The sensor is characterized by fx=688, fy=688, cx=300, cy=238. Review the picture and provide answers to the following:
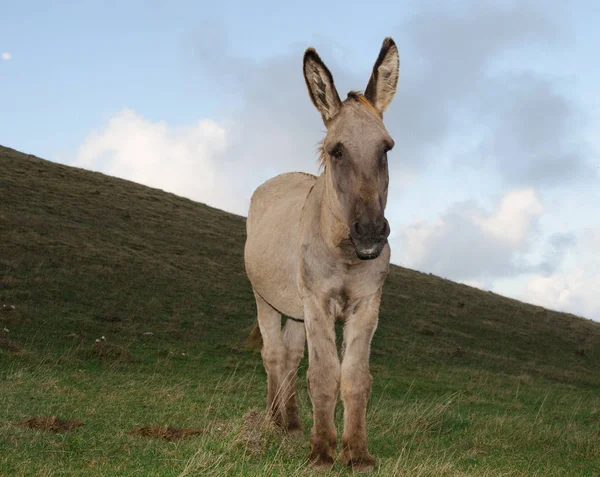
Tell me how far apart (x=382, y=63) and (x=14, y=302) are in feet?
64.1

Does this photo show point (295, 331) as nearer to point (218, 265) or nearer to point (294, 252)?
point (294, 252)

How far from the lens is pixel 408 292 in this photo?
133ft

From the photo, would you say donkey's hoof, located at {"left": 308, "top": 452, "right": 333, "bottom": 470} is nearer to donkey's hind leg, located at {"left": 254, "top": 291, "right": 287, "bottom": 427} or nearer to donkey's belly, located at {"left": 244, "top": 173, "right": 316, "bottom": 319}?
donkey's belly, located at {"left": 244, "top": 173, "right": 316, "bottom": 319}

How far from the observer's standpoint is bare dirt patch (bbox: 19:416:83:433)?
8.43 metres

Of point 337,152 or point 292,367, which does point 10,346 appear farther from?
point 337,152

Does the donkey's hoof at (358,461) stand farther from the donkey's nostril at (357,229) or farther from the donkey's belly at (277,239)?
the donkey's nostril at (357,229)

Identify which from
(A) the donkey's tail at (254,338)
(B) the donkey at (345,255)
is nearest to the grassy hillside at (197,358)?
(B) the donkey at (345,255)

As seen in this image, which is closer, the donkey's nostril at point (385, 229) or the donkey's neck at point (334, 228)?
the donkey's nostril at point (385, 229)

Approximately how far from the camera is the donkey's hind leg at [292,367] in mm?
8789

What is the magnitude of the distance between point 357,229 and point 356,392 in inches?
68.5

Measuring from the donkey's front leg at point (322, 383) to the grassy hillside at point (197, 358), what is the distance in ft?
1.47

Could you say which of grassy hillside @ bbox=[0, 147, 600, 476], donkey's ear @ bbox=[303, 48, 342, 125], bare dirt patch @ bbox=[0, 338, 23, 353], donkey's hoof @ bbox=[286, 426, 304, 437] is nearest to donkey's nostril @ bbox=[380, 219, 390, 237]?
donkey's ear @ bbox=[303, 48, 342, 125]

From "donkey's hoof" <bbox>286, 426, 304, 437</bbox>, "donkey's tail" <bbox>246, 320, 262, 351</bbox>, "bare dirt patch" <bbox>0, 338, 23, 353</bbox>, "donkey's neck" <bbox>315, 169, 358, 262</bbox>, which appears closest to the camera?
"donkey's neck" <bbox>315, 169, 358, 262</bbox>

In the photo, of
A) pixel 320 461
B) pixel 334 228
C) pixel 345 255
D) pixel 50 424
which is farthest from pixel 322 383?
pixel 50 424
